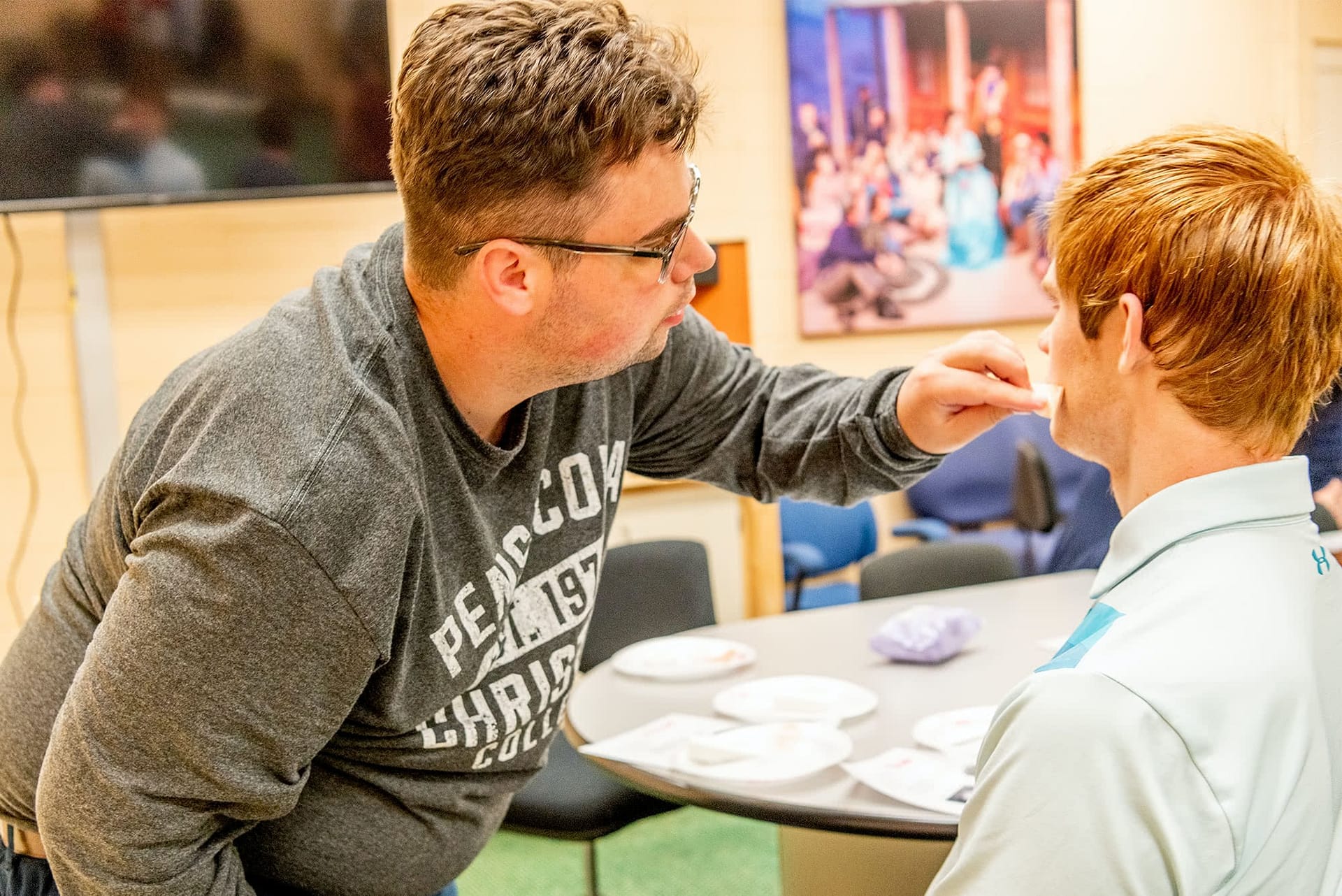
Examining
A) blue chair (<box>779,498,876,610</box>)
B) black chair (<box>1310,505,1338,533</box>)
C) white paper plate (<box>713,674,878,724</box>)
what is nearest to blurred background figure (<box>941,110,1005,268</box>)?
blue chair (<box>779,498,876,610</box>)

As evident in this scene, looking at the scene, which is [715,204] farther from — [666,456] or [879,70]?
[666,456]

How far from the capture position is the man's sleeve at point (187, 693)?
107cm

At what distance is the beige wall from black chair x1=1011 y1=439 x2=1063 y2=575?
74cm

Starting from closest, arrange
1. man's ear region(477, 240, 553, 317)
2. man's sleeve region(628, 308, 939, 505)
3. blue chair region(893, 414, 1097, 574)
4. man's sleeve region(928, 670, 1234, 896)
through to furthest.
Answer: man's sleeve region(928, 670, 1234, 896)
man's ear region(477, 240, 553, 317)
man's sleeve region(628, 308, 939, 505)
blue chair region(893, 414, 1097, 574)

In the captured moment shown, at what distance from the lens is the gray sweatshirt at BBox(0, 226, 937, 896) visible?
3.57 ft

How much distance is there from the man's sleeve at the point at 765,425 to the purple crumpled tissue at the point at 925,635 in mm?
636

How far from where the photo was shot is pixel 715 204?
4.40 meters

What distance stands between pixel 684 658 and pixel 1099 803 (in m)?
1.47

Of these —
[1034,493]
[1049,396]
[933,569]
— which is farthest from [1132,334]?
[1034,493]

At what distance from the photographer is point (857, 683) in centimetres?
217

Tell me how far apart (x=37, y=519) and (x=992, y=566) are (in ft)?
9.32

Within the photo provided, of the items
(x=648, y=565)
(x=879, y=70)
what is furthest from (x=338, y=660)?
(x=879, y=70)

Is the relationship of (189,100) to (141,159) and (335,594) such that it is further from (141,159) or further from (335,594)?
(335,594)

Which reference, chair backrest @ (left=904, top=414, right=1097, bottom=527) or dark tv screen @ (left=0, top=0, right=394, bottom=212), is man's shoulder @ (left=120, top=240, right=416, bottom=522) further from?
chair backrest @ (left=904, top=414, right=1097, bottom=527)
